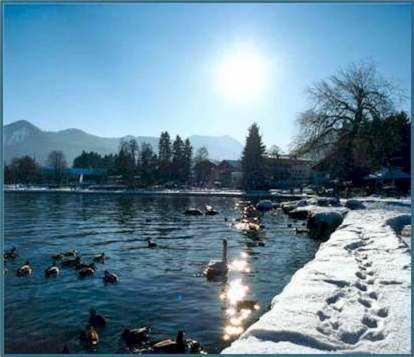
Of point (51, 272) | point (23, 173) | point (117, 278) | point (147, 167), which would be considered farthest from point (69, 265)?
point (23, 173)

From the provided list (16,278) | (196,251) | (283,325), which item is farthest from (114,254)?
(283,325)

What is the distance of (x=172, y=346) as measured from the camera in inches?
385

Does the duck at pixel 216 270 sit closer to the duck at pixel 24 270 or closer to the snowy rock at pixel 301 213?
the duck at pixel 24 270

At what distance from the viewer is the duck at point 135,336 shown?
33.8 ft

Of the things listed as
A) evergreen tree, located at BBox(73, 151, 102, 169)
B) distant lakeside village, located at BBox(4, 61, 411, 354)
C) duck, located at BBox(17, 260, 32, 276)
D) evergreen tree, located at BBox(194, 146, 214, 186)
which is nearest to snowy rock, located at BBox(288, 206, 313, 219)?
distant lakeside village, located at BBox(4, 61, 411, 354)

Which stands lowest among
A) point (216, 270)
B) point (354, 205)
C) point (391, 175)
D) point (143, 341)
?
point (143, 341)

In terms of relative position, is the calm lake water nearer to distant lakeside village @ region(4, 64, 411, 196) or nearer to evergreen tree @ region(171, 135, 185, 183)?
distant lakeside village @ region(4, 64, 411, 196)

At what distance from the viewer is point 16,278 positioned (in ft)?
53.6

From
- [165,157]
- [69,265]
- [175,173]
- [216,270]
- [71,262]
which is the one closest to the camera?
[216,270]

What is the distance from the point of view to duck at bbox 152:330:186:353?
9719mm

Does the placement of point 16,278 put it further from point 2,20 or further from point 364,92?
point 364,92

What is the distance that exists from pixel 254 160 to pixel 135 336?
6574 centimetres

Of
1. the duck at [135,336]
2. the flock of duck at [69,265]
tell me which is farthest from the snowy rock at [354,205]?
the duck at [135,336]

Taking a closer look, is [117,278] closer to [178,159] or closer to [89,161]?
[178,159]
